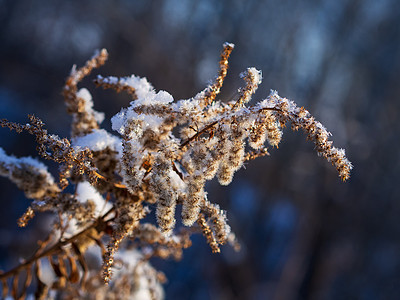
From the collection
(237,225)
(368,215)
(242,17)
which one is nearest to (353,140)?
(368,215)

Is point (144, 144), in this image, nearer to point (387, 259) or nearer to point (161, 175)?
point (161, 175)

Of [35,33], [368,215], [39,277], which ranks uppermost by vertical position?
[35,33]

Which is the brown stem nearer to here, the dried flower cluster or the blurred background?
the dried flower cluster

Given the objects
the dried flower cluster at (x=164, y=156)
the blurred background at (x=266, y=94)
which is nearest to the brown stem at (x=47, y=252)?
the dried flower cluster at (x=164, y=156)

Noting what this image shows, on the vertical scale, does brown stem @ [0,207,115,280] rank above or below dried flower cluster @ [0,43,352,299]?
below

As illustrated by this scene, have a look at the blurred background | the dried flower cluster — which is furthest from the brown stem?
the blurred background

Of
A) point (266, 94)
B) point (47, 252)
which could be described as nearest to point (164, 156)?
point (47, 252)

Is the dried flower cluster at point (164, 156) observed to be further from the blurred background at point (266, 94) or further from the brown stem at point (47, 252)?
the blurred background at point (266, 94)

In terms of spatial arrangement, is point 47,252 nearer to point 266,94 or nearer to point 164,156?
point 164,156
